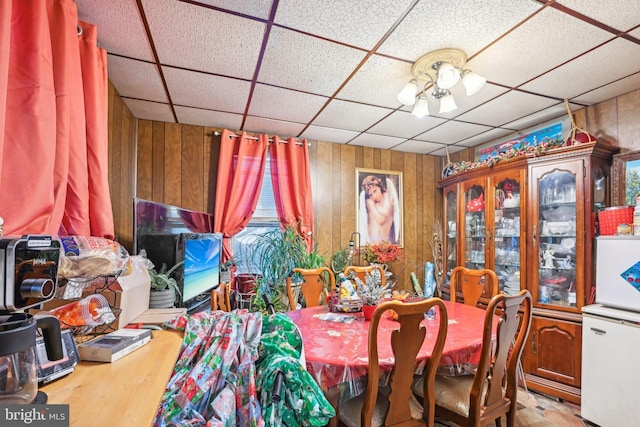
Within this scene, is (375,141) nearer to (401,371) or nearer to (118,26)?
(118,26)

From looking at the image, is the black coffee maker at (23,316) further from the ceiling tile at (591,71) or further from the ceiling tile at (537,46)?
the ceiling tile at (591,71)

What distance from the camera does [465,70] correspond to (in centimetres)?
193

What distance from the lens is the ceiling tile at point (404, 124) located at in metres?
2.83

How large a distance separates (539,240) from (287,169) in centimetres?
258

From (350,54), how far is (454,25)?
59cm

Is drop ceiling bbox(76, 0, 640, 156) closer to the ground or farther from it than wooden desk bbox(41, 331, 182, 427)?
farther from it

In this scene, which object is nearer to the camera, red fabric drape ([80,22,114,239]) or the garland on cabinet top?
red fabric drape ([80,22,114,239])

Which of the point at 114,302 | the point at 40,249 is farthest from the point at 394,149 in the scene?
the point at 40,249

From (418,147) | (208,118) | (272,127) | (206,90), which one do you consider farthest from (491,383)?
(208,118)

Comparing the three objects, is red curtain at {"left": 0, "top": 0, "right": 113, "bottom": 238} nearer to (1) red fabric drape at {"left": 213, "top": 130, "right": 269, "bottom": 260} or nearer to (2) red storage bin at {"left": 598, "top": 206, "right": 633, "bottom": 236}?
(1) red fabric drape at {"left": 213, "top": 130, "right": 269, "bottom": 260}

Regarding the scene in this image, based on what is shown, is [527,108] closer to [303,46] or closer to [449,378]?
[303,46]

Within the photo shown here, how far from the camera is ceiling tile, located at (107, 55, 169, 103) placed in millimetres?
1948

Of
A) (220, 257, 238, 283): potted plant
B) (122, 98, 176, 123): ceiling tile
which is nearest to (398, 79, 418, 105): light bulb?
(122, 98, 176, 123): ceiling tile

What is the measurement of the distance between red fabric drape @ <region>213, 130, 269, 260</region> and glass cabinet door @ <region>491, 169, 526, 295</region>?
2506 millimetres
